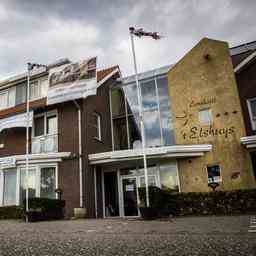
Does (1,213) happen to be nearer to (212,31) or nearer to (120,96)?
(120,96)

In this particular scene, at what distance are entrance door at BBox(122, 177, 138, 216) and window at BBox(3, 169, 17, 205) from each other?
578cm

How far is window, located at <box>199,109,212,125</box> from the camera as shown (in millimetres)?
14578

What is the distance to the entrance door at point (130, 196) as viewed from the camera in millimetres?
14472

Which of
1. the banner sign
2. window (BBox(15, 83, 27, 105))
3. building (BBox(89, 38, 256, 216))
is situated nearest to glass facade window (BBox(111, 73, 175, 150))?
building (BBox(89, 38, 256, 216))

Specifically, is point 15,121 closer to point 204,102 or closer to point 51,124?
point 51,124

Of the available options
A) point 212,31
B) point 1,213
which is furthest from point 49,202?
point 212,31

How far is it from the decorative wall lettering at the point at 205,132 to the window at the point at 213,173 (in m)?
1.66

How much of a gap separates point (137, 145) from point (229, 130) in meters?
5.52

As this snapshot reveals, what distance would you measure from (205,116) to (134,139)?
465 cm

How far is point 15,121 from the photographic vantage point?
14.9m

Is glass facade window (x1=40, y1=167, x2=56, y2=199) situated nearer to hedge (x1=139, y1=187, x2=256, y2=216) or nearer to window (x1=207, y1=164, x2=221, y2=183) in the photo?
hedge (x1=139, y1=187, x2=256, y2=216)

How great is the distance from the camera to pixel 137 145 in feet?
54.9

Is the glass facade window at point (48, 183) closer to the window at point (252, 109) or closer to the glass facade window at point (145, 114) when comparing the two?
the glass facade window at point (145, 114)

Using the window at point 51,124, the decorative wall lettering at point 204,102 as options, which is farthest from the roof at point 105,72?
the decorative wall lettering at point 204,102
